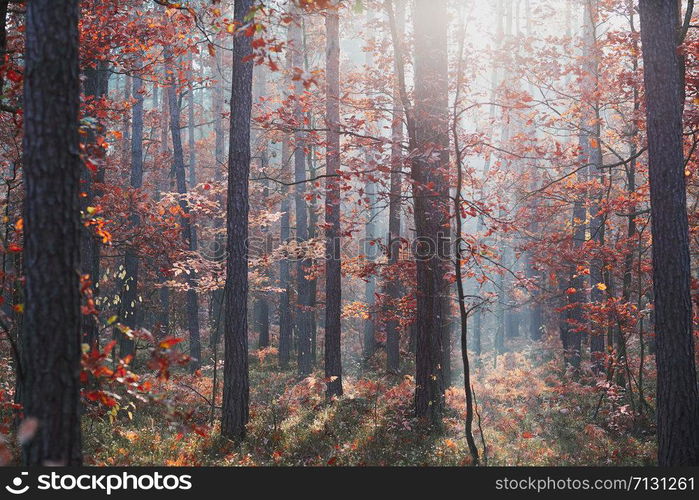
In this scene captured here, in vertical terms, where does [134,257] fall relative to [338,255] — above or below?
above

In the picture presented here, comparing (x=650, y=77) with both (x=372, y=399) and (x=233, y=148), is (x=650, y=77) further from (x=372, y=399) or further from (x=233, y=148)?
(x=372, y=399)

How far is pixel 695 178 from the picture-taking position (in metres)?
11.8

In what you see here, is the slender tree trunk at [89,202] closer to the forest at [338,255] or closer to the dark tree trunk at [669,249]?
the forest at [338,255]

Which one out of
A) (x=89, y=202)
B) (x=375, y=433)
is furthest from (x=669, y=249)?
(x=89, y=202)

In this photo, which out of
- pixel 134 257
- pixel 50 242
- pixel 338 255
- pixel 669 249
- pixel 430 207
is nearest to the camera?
pixel 50 242

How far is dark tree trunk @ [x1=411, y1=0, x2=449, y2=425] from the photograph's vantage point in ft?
32.0

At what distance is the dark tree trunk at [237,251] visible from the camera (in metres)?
9.35

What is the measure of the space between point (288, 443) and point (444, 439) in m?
2.49

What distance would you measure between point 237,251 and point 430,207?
3358 millimetres

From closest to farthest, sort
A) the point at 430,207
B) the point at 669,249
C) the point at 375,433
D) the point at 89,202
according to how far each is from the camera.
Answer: the point at 669,249, the point at 375,433, the point at 430,207, the point at 89,202

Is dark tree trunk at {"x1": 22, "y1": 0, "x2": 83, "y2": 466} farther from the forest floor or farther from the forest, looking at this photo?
the forest floor

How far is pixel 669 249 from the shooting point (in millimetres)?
6887

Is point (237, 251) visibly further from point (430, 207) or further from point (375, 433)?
point (375, 433)

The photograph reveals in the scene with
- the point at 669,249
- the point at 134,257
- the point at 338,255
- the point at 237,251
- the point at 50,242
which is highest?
the point at 134,257
